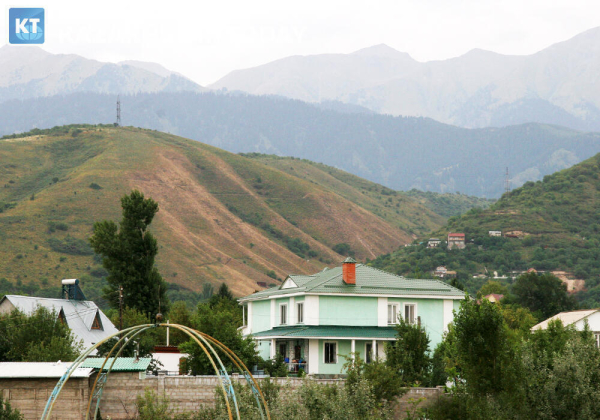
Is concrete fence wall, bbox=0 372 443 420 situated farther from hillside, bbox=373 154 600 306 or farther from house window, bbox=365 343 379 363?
hillside, bbox=373 154 600 306

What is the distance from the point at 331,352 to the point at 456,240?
400 ft

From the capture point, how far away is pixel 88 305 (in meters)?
65.6

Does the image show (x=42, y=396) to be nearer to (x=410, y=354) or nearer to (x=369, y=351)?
(x=410, y=354)

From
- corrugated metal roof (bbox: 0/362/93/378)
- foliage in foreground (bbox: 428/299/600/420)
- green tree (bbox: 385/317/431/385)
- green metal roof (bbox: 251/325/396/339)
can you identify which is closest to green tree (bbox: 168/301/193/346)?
green metal roof (bbox: 251/325/396/339)

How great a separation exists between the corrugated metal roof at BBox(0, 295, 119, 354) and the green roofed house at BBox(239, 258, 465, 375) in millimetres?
12569

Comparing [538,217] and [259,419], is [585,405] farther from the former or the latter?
[538,217]

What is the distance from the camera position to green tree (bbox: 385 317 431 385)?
155 ft

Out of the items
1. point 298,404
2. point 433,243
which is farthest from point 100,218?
point 298,404

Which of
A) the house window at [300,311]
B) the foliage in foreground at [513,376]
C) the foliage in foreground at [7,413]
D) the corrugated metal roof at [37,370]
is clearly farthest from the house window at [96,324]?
the foliage in foreground at [513,376]

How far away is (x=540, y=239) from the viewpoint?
164 m

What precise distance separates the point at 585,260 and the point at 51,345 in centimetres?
13040

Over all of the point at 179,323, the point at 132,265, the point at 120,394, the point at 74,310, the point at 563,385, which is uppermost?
the point at 132,265

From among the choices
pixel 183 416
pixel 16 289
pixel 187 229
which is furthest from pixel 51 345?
pixel 187 229

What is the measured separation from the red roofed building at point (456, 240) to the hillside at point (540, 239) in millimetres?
1339
